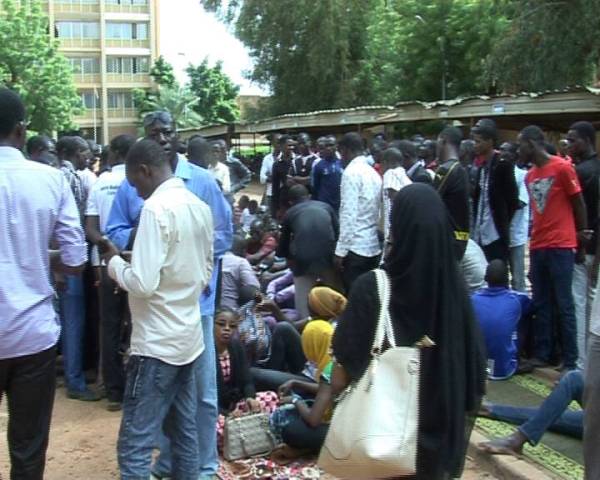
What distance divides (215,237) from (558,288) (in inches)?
115

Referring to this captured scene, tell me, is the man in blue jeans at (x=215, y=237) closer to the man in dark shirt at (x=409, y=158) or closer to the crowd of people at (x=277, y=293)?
the crowd of people at (x=277, y=293)

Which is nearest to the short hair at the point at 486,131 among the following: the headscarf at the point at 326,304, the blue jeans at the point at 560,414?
the headscarf at the point at 326,304

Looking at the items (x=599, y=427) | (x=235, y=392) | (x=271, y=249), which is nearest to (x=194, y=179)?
(x=235, y=392)

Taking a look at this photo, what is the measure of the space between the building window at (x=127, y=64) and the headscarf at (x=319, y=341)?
2806 inches

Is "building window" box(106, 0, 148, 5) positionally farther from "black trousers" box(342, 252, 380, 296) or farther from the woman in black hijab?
the woman in black hijab

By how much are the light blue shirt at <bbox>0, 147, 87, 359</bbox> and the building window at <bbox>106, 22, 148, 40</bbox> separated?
72537 mm

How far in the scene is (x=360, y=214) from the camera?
718cm

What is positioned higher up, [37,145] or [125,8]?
[125,8]

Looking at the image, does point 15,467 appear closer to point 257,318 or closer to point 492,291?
point 257,318

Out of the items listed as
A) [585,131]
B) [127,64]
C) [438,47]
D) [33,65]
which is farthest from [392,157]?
[127,64]

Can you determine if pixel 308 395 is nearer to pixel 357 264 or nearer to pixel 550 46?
pixel 357 264

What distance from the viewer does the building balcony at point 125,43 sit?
237 feet

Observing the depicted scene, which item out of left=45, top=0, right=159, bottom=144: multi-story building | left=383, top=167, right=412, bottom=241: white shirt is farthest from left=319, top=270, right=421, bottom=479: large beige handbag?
left=45, top=0, right=159, bottom=144: multi-story building

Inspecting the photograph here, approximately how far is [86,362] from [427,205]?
4701 millimetres
